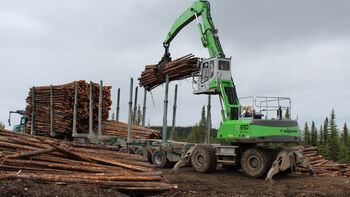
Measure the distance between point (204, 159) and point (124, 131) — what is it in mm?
6936

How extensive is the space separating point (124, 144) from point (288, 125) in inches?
350

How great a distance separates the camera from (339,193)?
9523 mm

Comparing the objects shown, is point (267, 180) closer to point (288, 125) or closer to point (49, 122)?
point (288, 125)

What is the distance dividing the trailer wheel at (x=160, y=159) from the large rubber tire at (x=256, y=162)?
4.07 m

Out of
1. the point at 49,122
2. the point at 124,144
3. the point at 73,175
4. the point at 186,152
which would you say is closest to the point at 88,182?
the point at 73,175

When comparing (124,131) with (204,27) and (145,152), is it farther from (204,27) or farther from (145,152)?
(204,27)

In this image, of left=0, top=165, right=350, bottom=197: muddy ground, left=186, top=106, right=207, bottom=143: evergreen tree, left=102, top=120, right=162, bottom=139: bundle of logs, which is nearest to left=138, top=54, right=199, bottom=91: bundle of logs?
left=102, top=120, right=162, bottom=139: bundle of logs

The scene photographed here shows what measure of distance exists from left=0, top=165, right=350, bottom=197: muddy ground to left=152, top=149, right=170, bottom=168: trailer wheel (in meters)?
1.51

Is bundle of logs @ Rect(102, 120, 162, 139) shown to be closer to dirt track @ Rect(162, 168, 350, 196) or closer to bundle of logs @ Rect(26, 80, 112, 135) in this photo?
bundle of logs @ Rect(26, 80, 112, 135)

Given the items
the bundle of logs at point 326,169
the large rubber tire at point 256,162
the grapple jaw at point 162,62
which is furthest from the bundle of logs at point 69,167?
the bundle of logs at point 326,169

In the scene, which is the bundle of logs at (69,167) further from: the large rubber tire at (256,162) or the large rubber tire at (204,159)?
the large rubber tire at (256,162)

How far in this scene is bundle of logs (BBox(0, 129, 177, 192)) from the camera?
6.90m

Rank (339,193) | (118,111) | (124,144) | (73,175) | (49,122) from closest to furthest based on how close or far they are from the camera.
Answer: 1. (73,175)
2. (339,193)
3. (124,144)
4. (49,122)
5. (118,111)

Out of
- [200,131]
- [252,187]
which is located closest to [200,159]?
[252,187]
